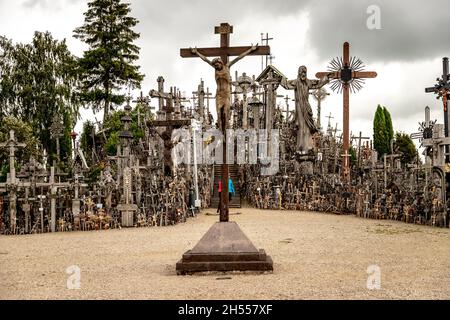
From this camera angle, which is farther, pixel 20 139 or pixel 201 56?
pixel 20 139

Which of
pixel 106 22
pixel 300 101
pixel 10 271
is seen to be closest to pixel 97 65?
pixel 106 22

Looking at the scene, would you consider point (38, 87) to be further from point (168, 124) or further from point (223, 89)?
point (223, 89)

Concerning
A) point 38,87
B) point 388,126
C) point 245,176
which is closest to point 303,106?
point 245,176

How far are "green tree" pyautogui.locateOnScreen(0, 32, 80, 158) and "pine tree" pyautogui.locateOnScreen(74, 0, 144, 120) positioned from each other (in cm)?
150

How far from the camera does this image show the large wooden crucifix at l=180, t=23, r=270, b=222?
9.45m

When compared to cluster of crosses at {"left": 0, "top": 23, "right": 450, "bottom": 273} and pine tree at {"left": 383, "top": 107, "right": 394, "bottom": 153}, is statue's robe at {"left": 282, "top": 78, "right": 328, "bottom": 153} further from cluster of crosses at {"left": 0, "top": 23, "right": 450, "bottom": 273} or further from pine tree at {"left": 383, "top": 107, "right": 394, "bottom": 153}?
pine tree at {"left": 383, "top": 107, "right": 394, "bottom": 153}

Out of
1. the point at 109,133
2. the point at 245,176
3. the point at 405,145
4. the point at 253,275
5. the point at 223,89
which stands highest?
the point at 109,133

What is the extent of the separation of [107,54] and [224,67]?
3103 centimetres

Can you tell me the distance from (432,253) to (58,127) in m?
23.6

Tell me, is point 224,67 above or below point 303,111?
below

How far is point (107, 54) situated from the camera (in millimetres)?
38812

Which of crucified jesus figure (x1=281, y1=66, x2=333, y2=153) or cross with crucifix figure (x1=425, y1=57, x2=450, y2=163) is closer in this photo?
cross with crucifix figure (x1=425, y1=57, x2=450, y2=163)

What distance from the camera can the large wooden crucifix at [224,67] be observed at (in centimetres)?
945

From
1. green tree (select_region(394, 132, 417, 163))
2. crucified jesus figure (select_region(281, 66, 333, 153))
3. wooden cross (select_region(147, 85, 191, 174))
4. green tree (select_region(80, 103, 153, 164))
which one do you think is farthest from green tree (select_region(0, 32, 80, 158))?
green tree (select_region(394, 132, 417, 163))
